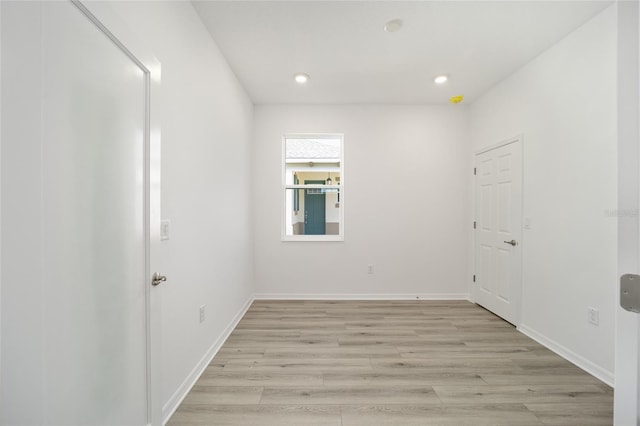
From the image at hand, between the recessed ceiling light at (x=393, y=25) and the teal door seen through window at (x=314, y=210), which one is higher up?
the recessed ceiling light at (x=393, y=25)

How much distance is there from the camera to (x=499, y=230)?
10.1 feet

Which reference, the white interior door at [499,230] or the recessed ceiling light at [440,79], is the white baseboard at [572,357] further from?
the recessed ceiling light at [440,79]

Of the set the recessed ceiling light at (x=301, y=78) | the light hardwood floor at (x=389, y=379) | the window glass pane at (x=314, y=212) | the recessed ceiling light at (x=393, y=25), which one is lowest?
the light hardwood floor at (x=389, y=379)

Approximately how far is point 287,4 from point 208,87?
0.90 metres

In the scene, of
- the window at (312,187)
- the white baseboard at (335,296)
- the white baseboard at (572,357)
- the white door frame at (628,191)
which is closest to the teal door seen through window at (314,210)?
the window at (312,187)

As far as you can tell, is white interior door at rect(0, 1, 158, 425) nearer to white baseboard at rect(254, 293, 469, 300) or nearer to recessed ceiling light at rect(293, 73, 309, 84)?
recessed ceiling light at rect(293, 73, 309, 84)

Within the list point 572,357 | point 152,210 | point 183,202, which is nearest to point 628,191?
point 152,210

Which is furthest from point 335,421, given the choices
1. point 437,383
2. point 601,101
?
point 601,101

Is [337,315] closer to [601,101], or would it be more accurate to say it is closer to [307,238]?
[307,238]

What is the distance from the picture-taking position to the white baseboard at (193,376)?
5.20 ft

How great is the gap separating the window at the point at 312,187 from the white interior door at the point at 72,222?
2.65 metres

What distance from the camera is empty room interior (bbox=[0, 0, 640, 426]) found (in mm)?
758

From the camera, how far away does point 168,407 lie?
1585 mm

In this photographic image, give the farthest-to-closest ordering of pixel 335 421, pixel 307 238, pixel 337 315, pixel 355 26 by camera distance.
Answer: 1. pixel 307 238
2. pixel 337 315
3. pixel 355 26
4. pixel 335 421
